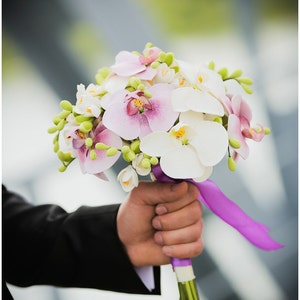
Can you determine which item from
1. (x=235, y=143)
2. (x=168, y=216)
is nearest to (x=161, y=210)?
(x=168, y=216)

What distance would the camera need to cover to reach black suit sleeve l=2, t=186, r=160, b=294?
1.04 meters

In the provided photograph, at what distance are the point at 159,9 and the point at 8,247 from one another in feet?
3.19

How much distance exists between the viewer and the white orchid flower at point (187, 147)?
0.73m

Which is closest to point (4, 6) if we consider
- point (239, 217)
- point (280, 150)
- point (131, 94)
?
A: point (131, 94)

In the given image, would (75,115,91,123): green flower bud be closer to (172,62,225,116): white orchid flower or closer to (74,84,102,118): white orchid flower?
(74,84,102,118): white orchid flower

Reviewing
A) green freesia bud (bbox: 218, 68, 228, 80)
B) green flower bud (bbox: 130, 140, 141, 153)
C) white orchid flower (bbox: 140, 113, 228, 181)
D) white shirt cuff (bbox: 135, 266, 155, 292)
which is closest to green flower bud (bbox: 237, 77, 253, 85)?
green freesia bud (bbox: 218, 68, 228, 80)

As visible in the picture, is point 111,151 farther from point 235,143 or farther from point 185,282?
point 185,282

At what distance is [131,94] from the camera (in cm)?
72

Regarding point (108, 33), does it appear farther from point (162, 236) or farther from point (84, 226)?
point (162, 236)

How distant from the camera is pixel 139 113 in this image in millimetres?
748

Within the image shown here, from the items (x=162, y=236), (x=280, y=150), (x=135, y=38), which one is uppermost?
(x=135, y=38)

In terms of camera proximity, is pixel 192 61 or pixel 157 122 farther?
pixel 192 61

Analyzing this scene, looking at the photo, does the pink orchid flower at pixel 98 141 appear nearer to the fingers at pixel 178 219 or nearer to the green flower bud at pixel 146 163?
the green flower bud at pixel 146 163

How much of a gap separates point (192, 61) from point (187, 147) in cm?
87
